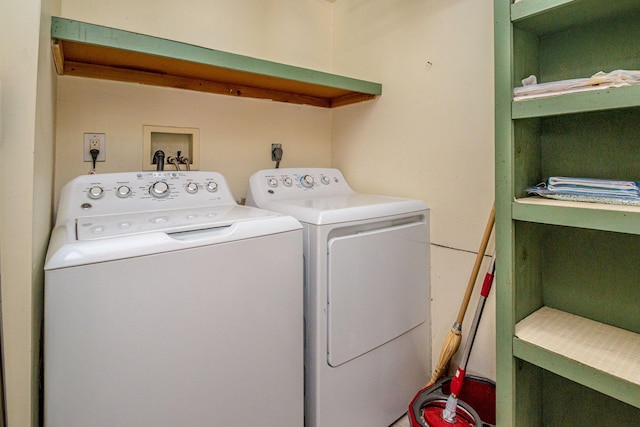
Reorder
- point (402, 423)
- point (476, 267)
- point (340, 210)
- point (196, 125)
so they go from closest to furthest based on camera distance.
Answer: point (340, 210), point (476, 267), point (402, 423), point (196, 125)

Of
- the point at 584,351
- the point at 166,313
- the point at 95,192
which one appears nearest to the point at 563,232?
the point at 584,351

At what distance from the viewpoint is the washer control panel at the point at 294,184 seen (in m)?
1.61

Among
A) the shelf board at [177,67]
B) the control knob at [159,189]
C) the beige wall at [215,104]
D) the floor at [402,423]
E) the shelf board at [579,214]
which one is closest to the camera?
the shelf board at [579,214]

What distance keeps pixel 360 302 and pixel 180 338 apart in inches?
26.6

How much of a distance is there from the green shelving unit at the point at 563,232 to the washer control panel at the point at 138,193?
111cm

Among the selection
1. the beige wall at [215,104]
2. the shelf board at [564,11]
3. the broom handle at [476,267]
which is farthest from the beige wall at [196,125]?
the shelf board at [564,11]

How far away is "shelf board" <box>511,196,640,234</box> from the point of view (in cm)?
81

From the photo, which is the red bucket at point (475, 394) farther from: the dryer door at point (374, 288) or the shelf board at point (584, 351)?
the shelf board at point (584, 351)

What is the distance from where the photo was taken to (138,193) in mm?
1287

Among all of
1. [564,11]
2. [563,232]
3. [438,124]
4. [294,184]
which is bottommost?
[563,232]

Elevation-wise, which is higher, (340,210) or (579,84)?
(579,84)

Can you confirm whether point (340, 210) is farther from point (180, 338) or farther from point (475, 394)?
point (475, 394)

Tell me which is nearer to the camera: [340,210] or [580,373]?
[580,373]

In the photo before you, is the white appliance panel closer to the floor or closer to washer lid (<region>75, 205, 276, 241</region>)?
washer lid (<region>75, 205, 276, 241</region>)
